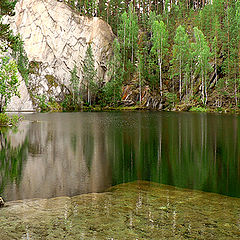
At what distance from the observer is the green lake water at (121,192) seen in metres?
5.08

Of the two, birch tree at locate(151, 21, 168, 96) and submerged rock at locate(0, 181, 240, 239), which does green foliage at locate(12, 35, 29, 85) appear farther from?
submerged rock at locate(0, 181, 240, 239)

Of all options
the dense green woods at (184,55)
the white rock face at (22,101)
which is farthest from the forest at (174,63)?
the white rock face at (22,101)

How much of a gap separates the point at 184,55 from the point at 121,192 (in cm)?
6341

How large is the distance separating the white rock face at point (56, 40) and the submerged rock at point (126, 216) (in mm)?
75342

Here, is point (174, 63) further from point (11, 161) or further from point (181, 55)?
point (11, 161)

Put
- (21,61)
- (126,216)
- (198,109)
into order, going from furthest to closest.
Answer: (21,61), (198,109), (126,216)

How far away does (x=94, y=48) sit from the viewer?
85812mm

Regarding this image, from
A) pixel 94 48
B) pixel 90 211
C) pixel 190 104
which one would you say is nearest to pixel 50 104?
pixel 94 48

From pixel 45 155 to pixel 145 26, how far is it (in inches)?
3266

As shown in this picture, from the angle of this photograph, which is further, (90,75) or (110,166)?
(90,75)

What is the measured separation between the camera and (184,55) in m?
65.6

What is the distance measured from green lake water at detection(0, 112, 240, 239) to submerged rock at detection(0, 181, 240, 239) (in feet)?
0.06

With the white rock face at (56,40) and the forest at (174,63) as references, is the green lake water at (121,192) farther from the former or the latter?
the white rock face at (56,40)

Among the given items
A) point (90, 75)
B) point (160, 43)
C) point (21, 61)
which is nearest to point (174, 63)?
point (160, 43)
